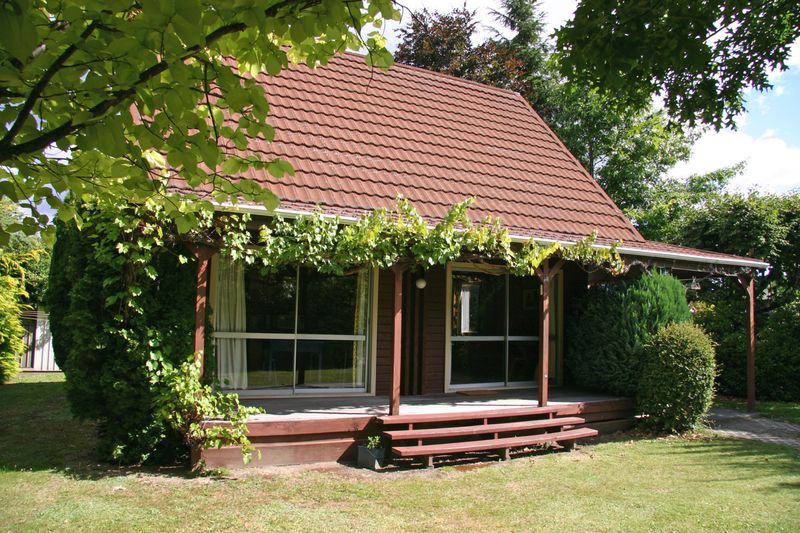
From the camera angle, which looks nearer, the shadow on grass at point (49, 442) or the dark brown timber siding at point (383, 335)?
the shadow on grass at point (49, 442)

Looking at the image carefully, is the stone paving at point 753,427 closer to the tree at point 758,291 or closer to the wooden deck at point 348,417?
the wooden deck at point 348,417

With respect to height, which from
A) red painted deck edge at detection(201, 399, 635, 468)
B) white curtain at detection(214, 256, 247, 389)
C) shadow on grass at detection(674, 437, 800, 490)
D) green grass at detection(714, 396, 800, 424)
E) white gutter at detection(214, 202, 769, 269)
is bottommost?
green grass at detection(714, 396, 800, 424)

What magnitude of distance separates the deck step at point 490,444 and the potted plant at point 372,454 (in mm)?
172

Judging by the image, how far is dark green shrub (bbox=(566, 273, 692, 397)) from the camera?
945 centimetres

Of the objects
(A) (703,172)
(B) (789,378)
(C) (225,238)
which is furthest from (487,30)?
(C) (225,238)

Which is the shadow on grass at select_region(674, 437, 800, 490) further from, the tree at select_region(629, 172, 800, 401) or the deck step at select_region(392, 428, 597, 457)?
the tree at select_region(629, 172, 800, 401)

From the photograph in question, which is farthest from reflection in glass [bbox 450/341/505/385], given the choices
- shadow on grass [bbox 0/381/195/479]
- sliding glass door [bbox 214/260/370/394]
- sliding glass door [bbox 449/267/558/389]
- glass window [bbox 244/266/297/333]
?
shadow on grass [bbox 0/381/195/479]

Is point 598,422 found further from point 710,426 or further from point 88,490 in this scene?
point 88,490

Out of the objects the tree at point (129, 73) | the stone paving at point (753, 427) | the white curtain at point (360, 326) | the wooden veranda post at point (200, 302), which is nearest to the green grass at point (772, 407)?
the stone paving at point (753, 427)

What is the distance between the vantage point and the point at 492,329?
33.7ft

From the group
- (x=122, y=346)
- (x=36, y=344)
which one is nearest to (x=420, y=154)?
(x=122, y=346)

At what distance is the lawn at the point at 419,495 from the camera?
5113 millimetres

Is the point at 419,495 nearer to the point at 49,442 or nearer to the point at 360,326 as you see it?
the point at 360,326

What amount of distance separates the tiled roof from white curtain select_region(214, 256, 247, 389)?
1311mm
